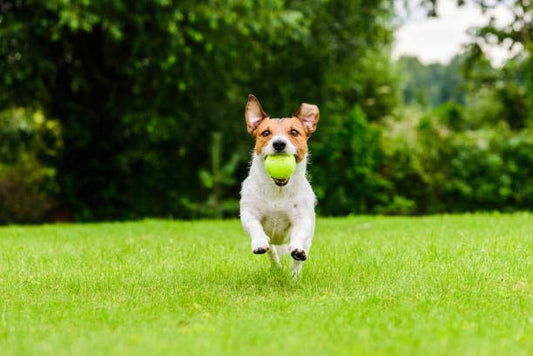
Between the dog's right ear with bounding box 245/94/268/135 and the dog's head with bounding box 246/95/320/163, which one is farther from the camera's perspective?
the dog's right ear with bounding box 245/94/268/135

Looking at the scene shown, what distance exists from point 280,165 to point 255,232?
0.68m

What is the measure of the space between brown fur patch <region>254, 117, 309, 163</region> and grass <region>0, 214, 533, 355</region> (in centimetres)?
135

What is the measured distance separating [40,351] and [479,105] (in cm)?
3922

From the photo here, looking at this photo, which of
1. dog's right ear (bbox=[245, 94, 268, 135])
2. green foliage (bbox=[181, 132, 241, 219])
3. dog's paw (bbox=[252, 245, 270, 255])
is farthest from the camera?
green foliage (bbox=[181, 132, 241, 219])

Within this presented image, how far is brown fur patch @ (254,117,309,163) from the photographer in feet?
22.6

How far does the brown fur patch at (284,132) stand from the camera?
22.6 ft

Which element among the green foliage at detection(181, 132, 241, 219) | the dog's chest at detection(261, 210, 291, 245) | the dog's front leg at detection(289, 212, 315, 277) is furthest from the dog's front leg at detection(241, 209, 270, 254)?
the green foliage at detection(181, 132, 241, 219)

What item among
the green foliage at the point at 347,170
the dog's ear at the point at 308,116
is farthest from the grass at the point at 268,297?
the green foliage at the point at 347,170

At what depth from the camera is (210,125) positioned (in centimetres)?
2189

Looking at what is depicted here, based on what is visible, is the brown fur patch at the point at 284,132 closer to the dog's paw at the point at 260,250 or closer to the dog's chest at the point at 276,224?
the dog's chest at the point at 276,224

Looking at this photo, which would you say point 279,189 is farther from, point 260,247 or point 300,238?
point 260,247

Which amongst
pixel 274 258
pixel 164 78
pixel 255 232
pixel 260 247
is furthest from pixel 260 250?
pixel 164 78

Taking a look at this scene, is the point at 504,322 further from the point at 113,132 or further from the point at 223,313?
the point at 113,132

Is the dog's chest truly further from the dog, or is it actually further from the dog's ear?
the dog's ear
